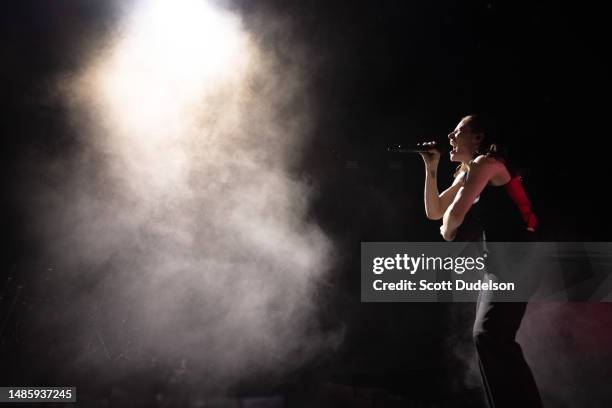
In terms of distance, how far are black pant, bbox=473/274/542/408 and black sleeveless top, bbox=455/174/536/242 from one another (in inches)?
10.2

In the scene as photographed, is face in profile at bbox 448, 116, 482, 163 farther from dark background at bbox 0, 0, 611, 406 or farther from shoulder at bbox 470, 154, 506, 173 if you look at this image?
dark background at bbox 0, 0, 611, 406

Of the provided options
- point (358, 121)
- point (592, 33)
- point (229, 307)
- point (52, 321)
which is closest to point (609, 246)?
point (592, 33)

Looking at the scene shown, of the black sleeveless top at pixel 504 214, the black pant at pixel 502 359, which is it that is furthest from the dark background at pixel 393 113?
the black sleeveless top at pixel 504 214

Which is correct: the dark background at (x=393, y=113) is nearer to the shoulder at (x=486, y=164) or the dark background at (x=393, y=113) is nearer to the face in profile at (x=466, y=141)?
the face in profile at (x=466, y=141)

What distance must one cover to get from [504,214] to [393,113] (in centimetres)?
252

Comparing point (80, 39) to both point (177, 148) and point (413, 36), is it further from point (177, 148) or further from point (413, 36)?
point (413, 36)

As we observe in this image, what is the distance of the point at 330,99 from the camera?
3951mm

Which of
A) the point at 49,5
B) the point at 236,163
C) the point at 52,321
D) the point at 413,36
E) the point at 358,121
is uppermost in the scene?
the point at 413,36

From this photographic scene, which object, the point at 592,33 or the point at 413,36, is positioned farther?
the point at 413,36

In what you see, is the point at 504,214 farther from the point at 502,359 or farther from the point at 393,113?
the point at 393,113

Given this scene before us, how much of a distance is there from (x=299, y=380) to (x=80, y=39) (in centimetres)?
353

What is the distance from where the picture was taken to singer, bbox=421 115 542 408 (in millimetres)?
1454

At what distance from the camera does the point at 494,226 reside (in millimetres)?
1675

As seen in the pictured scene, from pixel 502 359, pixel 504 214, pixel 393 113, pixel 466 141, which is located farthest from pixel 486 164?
pixel 393 113
